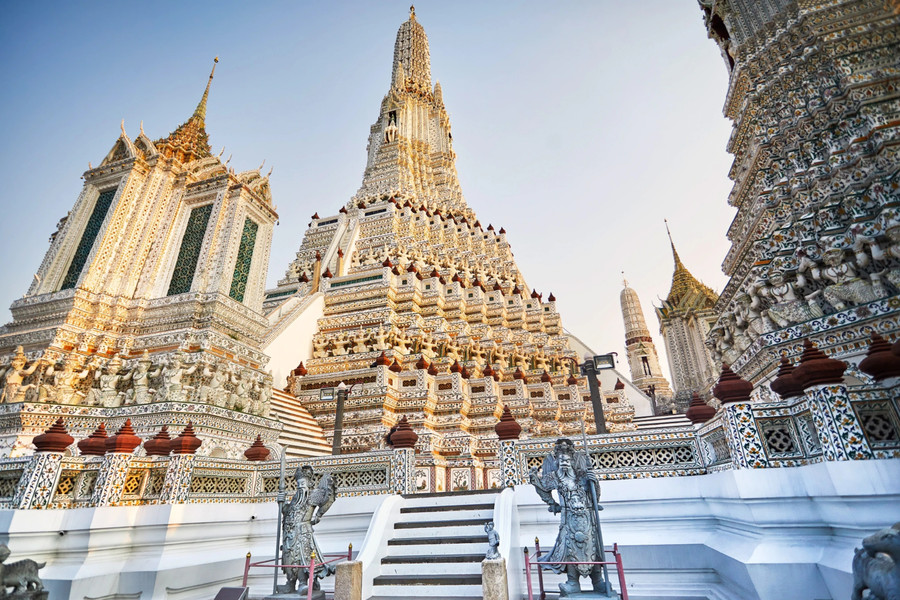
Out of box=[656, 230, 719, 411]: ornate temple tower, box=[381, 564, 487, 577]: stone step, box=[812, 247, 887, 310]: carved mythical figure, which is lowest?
box=[381, 564, 487, 577]: stone step

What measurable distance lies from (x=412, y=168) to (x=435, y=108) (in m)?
9.56

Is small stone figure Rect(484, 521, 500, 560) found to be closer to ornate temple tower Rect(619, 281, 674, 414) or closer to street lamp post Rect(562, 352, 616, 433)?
street lamp post Rect(562, 352, 616, 433)

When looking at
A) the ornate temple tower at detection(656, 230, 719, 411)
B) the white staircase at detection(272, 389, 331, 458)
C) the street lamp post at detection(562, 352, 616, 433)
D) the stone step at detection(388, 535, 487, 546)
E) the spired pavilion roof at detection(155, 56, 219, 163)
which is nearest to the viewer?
the stone step at detection(388, 535, 487, 546)

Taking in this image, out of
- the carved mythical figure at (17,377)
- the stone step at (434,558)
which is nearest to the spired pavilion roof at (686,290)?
the stone step at (434,558)

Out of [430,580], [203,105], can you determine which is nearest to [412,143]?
[203,105]

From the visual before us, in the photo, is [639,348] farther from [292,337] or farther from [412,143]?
[292,337]

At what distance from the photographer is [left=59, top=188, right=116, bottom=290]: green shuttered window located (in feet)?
31.3

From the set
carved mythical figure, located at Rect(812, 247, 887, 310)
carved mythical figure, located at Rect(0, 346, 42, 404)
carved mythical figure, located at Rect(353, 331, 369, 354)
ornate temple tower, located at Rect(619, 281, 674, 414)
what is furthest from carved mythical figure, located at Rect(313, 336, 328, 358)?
ornate temple tower, located at Rect(619, 281, 674, 414)

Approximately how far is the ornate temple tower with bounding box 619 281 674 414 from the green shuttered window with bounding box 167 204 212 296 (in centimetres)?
2830

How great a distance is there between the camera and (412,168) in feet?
100

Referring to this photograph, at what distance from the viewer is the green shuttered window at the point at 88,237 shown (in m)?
9.54

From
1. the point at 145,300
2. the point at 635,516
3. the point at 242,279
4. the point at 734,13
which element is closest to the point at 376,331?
the point at 242,279

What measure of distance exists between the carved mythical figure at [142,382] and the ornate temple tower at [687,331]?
70.7ft

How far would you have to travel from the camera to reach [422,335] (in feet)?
50.8
